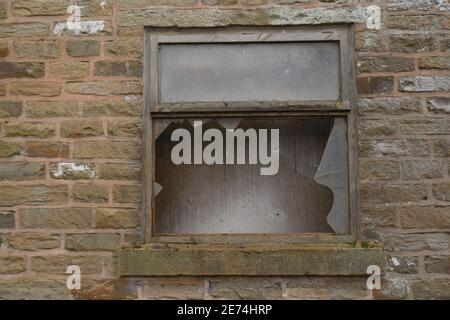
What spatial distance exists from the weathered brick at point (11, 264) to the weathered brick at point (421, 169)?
270 centimetres

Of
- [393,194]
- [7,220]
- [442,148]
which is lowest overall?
[7,220]

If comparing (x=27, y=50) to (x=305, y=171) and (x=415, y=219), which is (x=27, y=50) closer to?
(x=305, y=171)

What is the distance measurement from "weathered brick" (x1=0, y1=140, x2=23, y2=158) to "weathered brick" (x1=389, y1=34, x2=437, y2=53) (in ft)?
8.84

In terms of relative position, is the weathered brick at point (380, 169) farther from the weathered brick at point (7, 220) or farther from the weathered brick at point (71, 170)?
the weathered brick at point (7, 220)

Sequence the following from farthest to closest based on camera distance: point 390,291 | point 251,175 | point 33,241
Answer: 1. point 251,175
2. point 33,241
3. point 390,291

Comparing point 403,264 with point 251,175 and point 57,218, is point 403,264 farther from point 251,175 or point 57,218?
point 57,218

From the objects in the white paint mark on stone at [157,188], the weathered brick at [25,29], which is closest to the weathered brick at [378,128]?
the white paint mark on stone at [157,188]

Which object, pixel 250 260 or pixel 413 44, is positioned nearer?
Answer: pixel 250 260

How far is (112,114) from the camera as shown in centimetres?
379

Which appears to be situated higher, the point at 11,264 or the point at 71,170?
the point at 71,170

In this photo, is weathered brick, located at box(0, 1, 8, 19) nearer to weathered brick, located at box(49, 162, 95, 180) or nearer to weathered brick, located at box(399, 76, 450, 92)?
weathered brick, located at box(49, 162, 95, 180)

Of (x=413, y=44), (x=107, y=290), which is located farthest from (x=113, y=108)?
(x=413, y=44)

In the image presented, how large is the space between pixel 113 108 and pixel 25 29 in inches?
33.8

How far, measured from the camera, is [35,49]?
3.84 metres
